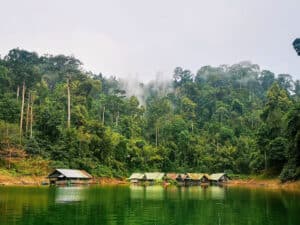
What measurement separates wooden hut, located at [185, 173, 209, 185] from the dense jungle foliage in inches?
349

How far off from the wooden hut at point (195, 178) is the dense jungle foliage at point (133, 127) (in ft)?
29.1

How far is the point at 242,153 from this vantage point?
3654 inches

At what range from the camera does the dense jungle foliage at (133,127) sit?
70688mm

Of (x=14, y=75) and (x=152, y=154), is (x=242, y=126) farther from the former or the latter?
(x=14, y=75)

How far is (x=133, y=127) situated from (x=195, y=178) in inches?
1068

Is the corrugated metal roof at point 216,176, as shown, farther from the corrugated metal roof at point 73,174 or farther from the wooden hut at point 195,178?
the corrugated metal roof at point 73,174

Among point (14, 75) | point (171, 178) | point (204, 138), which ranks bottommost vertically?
point (171, 178)

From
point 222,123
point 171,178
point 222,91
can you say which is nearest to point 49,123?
point 171,178

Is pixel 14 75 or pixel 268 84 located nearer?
pixel 14 75

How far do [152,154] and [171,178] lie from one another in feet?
39.3

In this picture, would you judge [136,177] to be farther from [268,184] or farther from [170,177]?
[268,184]

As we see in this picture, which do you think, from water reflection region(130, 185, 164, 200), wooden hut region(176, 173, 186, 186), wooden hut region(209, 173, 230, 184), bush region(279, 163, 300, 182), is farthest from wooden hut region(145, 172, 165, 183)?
water reflection region(130, 185, 164, 200)

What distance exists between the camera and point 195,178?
82.9 meters

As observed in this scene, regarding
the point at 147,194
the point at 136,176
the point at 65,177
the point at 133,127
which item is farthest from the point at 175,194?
the point at 133,127
